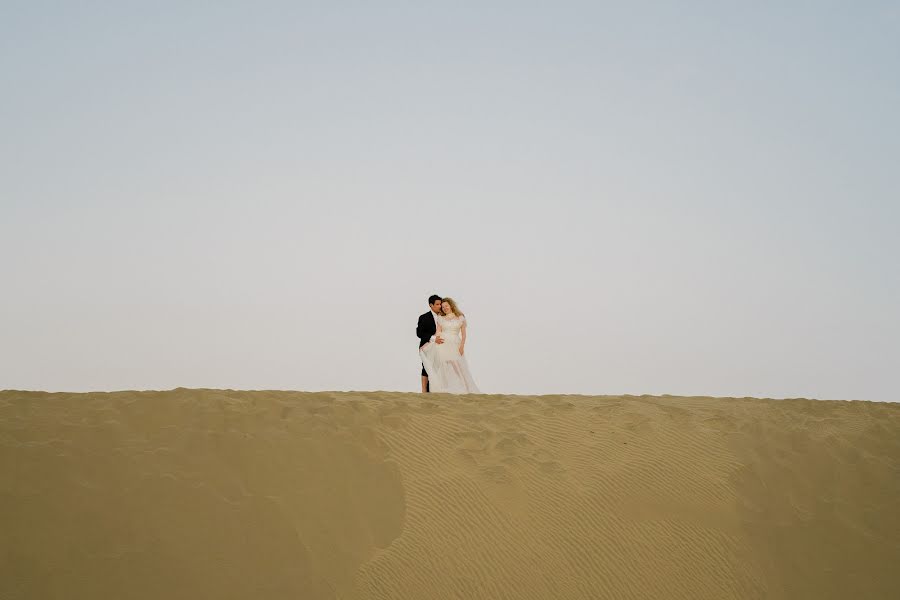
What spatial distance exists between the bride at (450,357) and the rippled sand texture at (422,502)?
318 centimetres

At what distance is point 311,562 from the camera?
882cm

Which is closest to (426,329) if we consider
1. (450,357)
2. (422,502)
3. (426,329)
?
(426,329)

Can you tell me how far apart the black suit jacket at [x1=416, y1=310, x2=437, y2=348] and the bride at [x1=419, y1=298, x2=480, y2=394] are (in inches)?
7.7

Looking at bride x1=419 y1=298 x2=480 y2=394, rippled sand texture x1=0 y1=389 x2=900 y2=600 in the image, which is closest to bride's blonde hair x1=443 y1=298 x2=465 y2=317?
bride x1=419 y1=298 x2=480 y2=394

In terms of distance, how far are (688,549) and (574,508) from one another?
1465 millimetres

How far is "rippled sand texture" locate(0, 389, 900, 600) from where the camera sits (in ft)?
28.5

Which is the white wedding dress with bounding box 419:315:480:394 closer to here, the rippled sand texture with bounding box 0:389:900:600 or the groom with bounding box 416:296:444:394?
the groom with bounding box 416:296:444:394

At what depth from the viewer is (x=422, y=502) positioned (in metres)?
9.93

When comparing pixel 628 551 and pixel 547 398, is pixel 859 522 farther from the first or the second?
pixel 547 398

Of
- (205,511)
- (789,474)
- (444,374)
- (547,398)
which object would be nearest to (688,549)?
(789,474)

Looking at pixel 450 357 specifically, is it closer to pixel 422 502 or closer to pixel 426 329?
pixel 426 329

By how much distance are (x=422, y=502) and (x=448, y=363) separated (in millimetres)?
5837

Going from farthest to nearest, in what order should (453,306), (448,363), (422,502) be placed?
(448,363) → (453,306) → (422,502)

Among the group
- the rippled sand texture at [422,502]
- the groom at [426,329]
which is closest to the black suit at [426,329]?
the groom at [426,329]
